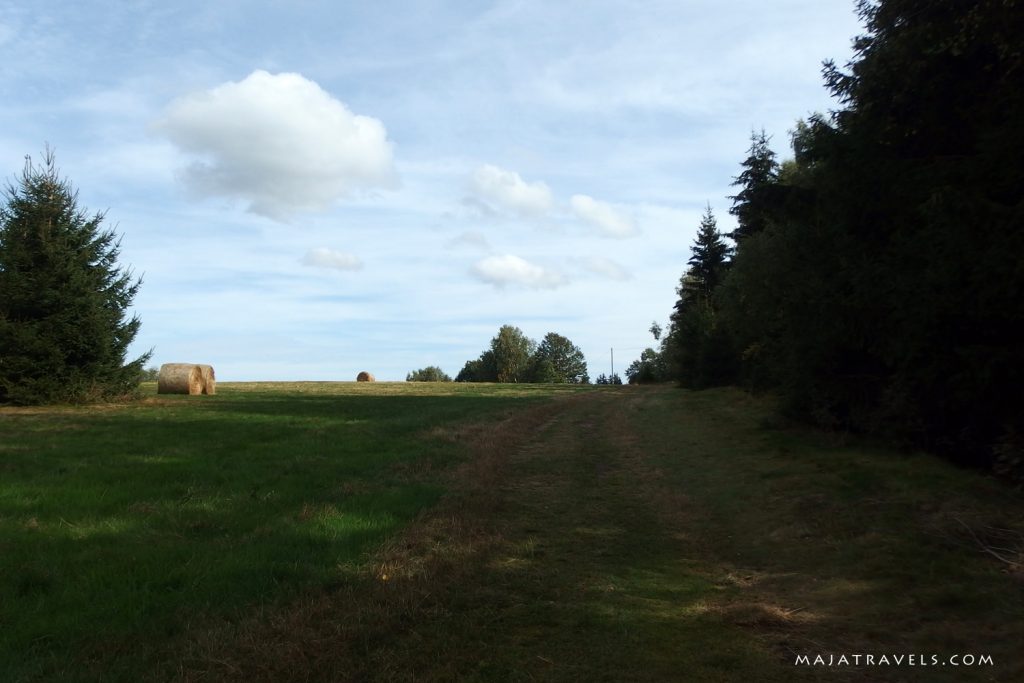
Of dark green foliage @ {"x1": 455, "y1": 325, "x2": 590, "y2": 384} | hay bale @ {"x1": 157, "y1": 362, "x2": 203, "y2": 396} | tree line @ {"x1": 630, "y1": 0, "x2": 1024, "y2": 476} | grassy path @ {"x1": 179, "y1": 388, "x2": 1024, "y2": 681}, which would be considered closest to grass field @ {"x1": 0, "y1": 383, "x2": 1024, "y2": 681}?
grassy path @ {"x1": 179, "y1": 388, "x2": 1024, "y2": 681}

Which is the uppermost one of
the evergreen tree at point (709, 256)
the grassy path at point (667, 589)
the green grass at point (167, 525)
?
the evergreen tree at point (709, 256)

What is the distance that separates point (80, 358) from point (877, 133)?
2532cm

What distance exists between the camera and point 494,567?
6656mm

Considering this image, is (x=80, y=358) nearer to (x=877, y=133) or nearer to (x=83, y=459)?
(x=83, y=459)

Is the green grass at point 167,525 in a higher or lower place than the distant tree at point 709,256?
lower

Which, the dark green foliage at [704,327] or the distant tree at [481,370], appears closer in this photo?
the dark green foliage at [704,327]

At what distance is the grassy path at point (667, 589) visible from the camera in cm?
460

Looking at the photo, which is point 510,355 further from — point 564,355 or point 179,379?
point 179,379

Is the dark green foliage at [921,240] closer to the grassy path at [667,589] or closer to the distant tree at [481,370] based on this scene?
the grassy path at [667,589]

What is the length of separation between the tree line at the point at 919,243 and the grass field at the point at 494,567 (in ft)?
3.75

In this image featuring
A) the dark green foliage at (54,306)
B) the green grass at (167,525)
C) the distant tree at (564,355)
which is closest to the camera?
the green grass at (167,525)

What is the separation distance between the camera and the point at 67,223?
25.1 m

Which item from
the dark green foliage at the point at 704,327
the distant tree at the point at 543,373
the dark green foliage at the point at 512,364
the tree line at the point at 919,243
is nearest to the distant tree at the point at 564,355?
the dark green foliage at the point at 512,364

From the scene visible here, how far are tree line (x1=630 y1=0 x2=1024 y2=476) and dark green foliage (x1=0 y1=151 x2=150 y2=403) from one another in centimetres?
2278
